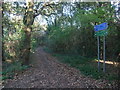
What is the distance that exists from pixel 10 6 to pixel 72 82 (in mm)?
7430

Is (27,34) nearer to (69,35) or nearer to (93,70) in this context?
(93,70)

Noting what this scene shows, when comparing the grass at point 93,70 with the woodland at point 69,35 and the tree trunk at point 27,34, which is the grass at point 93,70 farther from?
the tree trunk at point 27,34

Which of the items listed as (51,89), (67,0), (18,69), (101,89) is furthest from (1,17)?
(101,89)

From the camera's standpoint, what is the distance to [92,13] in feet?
21.0

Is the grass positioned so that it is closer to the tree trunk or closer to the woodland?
the woodland

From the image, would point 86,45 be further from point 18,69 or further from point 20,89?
point 20,89

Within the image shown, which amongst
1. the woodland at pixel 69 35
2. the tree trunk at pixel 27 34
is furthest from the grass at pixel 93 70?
the tree trunk at pixel 27 34

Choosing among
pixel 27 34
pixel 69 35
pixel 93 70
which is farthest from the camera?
pixel 69 35

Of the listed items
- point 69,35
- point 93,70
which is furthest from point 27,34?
point 69,35

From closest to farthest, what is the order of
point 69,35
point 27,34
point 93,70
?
A: point 93,70 → point 27,34 → point 69,35

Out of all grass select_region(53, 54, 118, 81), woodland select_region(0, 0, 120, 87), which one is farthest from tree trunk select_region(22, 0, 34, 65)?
grass select_region(53, 54, 118, 81)

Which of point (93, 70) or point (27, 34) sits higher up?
point (27, 34)

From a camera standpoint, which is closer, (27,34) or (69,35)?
(27,34)

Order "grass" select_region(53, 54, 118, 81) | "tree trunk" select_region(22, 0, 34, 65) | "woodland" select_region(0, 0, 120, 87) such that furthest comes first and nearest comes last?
"tree trunk" select_region(22, 0, 34, 65) < "woodland" select_region(0, 0, 120, 87) < "grass" select_region(53, 54, 118, 81)
